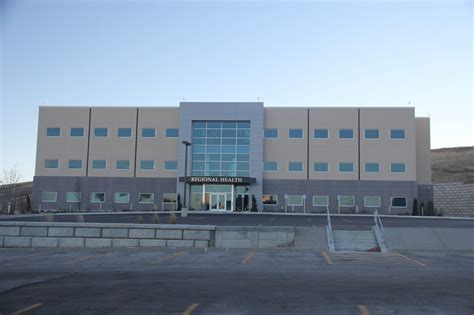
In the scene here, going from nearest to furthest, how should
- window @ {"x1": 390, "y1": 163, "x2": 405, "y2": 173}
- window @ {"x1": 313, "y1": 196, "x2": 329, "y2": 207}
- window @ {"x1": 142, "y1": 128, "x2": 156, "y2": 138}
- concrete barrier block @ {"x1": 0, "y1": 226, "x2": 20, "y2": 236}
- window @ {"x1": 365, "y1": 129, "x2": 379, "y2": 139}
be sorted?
concrete barrier block @ {"x1": 0, "y1": 226, "x2": 20, "y2": 236}, window @ {"x1": 390, "y1": 163, "x2": 405, "y2": 173}, window @ {"x1": 313, "y1": 196, "x2": 329, "y2": 207}, window @ {"x1": 365, "y1": 129, "x2": 379, "y2": 139}, window @ {"x1": 142, "y1": 128, "x2": 156, "y2": 138}

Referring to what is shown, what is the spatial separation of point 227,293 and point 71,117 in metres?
50.2

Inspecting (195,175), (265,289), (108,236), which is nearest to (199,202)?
(195,175)

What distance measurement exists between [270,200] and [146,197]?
13.0 m

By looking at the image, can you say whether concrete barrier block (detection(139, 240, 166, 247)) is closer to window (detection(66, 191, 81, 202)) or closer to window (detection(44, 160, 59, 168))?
window (detection(66, 191, 81, 202))

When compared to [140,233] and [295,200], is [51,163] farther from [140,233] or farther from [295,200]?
[140,233]

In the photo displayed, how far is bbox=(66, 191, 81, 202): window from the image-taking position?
5538cm

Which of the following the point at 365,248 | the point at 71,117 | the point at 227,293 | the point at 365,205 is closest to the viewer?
the point at 227,293

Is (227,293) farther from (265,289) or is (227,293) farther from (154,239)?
(154,239)

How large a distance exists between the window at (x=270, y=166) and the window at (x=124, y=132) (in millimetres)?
14694

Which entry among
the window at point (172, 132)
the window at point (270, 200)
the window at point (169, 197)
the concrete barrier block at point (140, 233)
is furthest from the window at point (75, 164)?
the concrete barrier block at point (140, 233)

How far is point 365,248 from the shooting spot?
20.6 metres

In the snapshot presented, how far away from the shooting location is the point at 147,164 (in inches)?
2188

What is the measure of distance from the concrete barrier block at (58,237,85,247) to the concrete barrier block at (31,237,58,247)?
0.65ft

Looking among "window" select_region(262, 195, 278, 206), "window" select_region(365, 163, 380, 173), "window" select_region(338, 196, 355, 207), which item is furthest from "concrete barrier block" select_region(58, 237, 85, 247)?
"window" select_region(365, 163, 380, 173)
